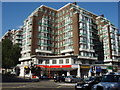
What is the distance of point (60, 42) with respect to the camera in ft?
201

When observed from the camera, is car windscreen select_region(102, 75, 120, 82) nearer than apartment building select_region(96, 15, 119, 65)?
Yes

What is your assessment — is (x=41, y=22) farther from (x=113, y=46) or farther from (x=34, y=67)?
(x=113, y=46)

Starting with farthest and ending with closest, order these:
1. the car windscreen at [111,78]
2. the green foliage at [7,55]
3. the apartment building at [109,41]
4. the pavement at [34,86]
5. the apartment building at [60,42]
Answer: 1. the apartment building at [109,41]
2. the apartment building at [60,42]
3. the green foliage at [7,55]
4. the pavement at [34,86]
5. the car windscreen at [111,78]

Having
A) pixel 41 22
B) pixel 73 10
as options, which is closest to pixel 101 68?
pixel 73 10

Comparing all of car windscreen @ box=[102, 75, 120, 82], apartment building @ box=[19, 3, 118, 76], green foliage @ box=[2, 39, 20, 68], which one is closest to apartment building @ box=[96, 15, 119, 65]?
apartment building @ box=[19, 3, 118, 76]

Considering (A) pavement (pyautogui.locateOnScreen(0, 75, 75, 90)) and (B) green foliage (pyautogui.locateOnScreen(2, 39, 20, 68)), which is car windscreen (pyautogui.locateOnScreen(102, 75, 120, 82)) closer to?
(A) pavement (pyautogui.locateOnScreen(0, 75, 75, 90))

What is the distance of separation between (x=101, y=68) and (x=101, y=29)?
19739 mm

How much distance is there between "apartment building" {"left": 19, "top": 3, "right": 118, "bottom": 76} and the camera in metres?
52.8

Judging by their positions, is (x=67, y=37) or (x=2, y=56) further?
(x=67, y=37)

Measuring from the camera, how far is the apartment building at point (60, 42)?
52.8 m

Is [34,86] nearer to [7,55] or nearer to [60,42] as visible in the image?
[7,55]

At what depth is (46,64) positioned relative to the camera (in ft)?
175

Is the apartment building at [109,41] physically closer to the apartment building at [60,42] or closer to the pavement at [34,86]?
the apartment building at [60,42]

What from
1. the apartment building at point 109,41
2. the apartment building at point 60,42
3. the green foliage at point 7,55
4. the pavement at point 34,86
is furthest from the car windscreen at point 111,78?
the apartment building at point 109,41
